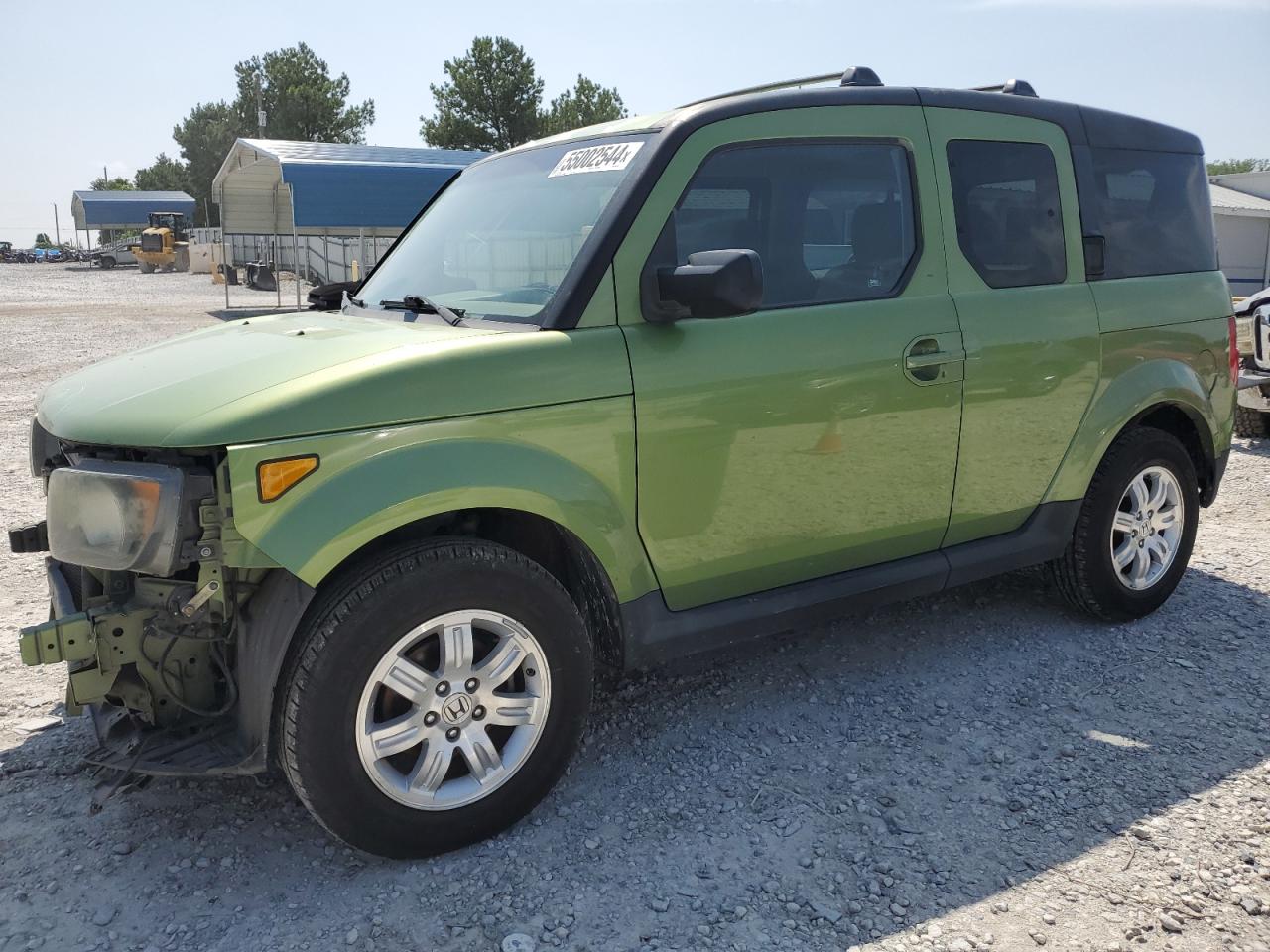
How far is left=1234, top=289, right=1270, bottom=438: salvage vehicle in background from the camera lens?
8039 mm

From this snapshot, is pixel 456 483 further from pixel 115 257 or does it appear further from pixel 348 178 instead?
pixel 115 257

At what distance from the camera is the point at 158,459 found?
2.56m

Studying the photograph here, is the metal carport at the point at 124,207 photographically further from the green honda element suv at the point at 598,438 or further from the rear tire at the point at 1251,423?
the green honda element suv at the point at 598,438

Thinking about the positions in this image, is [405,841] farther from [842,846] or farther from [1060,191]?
[1060,191]

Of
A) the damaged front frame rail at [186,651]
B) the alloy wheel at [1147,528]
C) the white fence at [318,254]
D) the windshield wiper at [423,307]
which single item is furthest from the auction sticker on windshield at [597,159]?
the white fence at [318,254]

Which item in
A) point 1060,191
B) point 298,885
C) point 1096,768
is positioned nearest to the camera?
point 298,885

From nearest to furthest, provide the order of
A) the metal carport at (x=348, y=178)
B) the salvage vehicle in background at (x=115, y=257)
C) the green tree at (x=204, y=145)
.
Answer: the metal carport at (x=348, y=178), the salvage vehicle in background at (x=115, y=257), the green tree at (x=204, y=145)

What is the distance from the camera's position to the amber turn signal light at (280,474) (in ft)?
7.89

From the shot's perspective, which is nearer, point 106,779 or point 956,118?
point 106,779

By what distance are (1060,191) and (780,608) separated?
2072 millimetres

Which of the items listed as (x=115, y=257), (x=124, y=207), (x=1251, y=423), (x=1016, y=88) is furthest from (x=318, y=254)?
(x=124, y=207)

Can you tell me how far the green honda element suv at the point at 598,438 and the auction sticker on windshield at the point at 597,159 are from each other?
18 mm

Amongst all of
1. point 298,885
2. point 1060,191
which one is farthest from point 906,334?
point 298,885

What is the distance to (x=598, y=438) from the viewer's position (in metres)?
2.86
